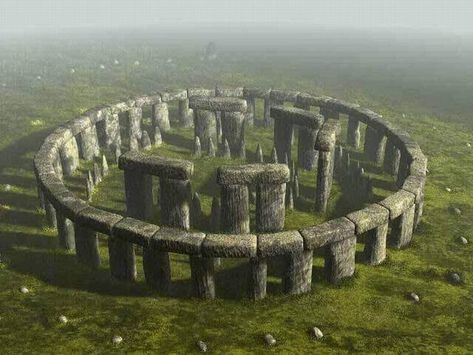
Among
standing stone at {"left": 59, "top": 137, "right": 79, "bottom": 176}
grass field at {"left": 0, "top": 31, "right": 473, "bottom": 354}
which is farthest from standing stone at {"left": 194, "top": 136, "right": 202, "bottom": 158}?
standing stone at {"left": 59, "top": 137, "right": 79, "bottom": 176}

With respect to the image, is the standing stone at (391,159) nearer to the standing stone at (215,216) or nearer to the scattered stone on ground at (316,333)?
the standing stone at (215,216)

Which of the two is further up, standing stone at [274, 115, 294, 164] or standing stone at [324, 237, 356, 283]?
standing stone at [274, 115, 294, 164]

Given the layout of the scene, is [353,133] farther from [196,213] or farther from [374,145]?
[196,213]

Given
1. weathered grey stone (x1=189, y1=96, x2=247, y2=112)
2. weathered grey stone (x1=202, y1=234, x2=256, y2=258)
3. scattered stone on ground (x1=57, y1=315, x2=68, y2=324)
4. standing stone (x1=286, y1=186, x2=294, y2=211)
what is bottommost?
scattered stone on ground (x1=57, y1=315, x2=68, y2=324)

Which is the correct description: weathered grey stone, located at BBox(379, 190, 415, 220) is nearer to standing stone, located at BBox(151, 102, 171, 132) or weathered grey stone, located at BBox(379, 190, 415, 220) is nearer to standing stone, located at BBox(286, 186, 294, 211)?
standing stone, located at BBox(286, 186, 294, 211)

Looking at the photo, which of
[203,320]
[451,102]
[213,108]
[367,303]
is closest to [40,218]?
[203,320]
